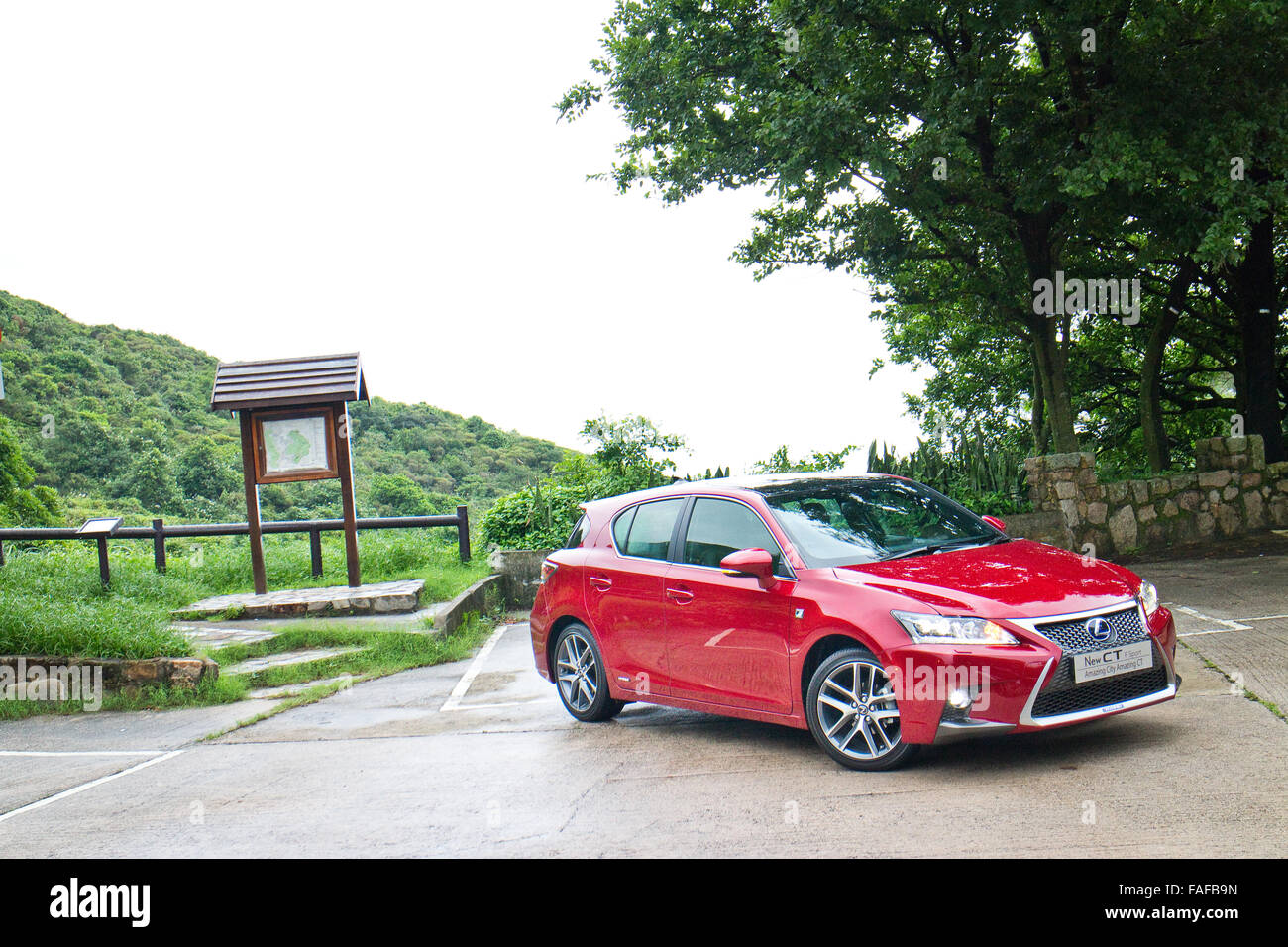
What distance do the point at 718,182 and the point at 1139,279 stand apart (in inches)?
347

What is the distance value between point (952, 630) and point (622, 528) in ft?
9.44

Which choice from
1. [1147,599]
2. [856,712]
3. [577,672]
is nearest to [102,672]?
[577,672]

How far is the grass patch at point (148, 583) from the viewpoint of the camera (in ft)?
33.8

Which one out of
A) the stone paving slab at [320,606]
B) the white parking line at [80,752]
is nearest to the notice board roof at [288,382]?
the stone paving slab at [320,606]

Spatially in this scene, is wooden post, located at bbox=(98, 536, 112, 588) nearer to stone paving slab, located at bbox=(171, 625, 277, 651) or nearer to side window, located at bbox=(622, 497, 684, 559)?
stone paving slab, located at bbox=(171, 625, 277, 651)

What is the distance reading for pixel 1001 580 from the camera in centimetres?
584

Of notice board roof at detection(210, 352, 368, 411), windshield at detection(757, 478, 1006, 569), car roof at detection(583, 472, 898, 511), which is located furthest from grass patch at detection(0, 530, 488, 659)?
windshield at detection(757, 478, 1006, 569)

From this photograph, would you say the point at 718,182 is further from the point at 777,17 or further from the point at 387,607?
the point at 387,607

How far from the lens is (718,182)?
606 inches

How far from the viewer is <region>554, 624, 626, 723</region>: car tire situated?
776cm

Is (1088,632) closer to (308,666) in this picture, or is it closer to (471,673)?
(471,673)

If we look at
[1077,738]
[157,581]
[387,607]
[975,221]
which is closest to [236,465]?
[157,581]

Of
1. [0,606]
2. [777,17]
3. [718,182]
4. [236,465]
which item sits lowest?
[0,606]

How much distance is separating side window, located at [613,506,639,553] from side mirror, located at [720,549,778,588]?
145cm
